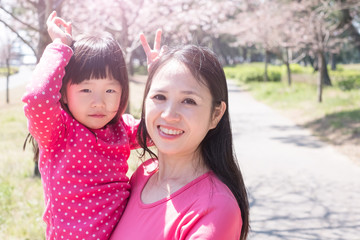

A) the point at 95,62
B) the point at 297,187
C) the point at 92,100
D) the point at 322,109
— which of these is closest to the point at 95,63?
the point at 95,62

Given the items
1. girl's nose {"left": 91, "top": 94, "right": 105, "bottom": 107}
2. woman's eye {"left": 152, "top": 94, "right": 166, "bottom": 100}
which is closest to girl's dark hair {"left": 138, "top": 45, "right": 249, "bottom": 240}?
woman's eye {"left": 152, "top": 94, "right": 166, "bottom": 100}

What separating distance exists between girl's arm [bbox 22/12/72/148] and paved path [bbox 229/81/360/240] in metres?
2.57

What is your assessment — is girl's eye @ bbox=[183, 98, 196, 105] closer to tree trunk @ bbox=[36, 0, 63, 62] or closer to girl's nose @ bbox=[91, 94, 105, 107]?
girl's nose @ bbox=[91, 94, 105, 107]

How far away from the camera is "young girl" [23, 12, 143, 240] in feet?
4.76

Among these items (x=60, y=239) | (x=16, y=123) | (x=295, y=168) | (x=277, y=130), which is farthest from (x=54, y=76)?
Answer: (x=16, y=123)

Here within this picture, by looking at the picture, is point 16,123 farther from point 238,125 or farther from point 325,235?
point 325,235

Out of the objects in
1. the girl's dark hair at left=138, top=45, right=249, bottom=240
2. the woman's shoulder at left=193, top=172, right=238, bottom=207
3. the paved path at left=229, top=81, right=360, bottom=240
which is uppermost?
the girl's dark hair at left=138, top=45, right=249, bottom=240

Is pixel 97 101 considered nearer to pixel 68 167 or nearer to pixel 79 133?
pixel 79 133

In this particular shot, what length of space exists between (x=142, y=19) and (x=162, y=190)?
9748mm

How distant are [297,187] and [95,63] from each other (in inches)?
173

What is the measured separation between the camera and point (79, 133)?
5.08ft

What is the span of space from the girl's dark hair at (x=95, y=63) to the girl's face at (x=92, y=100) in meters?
0.02

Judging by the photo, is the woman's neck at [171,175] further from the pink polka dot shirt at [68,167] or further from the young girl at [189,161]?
the pink polka dot shirt at [68,167]

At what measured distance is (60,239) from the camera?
4.91ft
